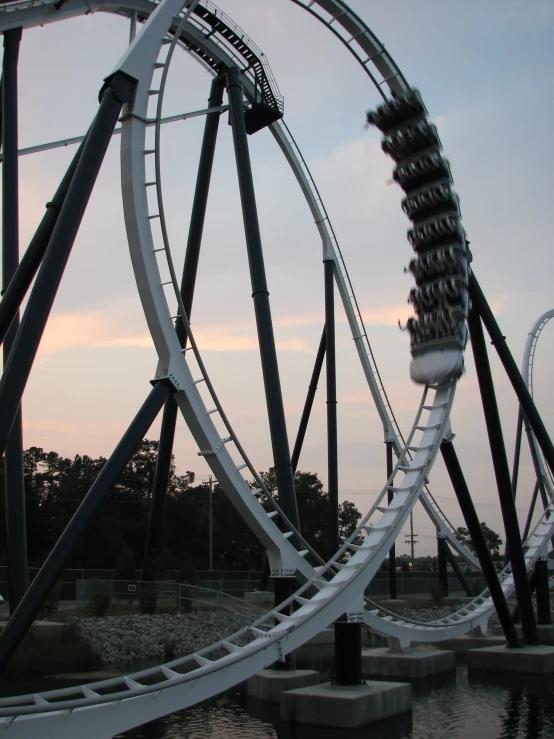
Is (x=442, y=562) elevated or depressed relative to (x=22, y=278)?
depressed

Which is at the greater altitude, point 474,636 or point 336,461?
point 336,461

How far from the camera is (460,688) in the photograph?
1463 centimetres

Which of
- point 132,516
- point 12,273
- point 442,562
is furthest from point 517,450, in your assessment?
point 132,516

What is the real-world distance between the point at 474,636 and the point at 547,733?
31.3 feet

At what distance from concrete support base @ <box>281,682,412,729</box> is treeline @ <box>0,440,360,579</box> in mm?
36587

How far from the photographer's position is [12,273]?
515 inches

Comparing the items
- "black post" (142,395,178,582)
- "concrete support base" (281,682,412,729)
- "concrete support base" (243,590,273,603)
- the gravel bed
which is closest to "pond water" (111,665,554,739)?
"concrete support base" (281,682,412,729)

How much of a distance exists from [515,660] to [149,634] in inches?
321

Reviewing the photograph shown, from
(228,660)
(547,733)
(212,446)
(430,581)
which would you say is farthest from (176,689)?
(430,581)

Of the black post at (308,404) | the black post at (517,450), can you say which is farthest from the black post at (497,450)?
the black post at (517,450)

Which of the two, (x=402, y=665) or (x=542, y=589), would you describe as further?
(x=542, y=589)

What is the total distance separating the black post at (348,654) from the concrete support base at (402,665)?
4564mm

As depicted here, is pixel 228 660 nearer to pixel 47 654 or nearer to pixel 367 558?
pixel 367 558

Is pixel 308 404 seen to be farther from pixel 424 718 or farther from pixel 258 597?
pixel 424 718
